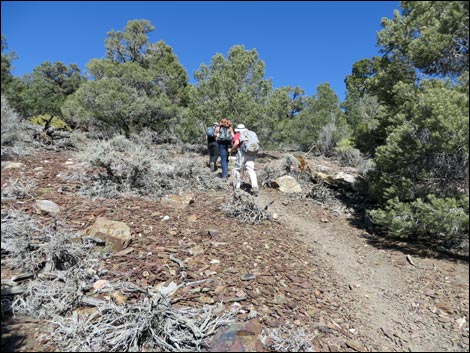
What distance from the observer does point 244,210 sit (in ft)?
17.0

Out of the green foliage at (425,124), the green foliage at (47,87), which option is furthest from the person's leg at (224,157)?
the green foliage at (47,87)

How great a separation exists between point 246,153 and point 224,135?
1283 mm

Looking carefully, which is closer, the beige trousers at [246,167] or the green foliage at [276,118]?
the beige trousers at [246,167]

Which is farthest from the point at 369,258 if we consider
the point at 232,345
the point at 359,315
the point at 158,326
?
the point at 158,326

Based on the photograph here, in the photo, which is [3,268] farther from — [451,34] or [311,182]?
[311,182]

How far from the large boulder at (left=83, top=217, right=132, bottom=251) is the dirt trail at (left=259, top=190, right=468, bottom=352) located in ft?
8.69

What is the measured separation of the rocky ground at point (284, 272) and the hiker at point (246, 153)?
1539 mm

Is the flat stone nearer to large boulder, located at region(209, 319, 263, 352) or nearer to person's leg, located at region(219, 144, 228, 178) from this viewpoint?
large boulder, located at region(209, 319, 263, 352)

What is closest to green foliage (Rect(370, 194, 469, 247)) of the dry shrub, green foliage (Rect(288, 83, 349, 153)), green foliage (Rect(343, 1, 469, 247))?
green foliage (Rect(343, 1, 469, 247))

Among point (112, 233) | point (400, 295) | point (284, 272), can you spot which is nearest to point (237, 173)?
point (284, 272)

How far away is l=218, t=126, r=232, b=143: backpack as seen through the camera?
7.82m

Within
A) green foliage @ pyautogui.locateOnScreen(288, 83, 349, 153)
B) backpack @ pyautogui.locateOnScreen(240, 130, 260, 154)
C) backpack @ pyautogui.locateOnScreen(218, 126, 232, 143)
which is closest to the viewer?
backpack @ pyautogui.locateOnScreen(240, 130, 260, 154)

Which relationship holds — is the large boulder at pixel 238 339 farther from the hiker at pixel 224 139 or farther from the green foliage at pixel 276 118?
the green foliage at pixel 276 118

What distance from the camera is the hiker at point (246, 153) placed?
6.68 metres
